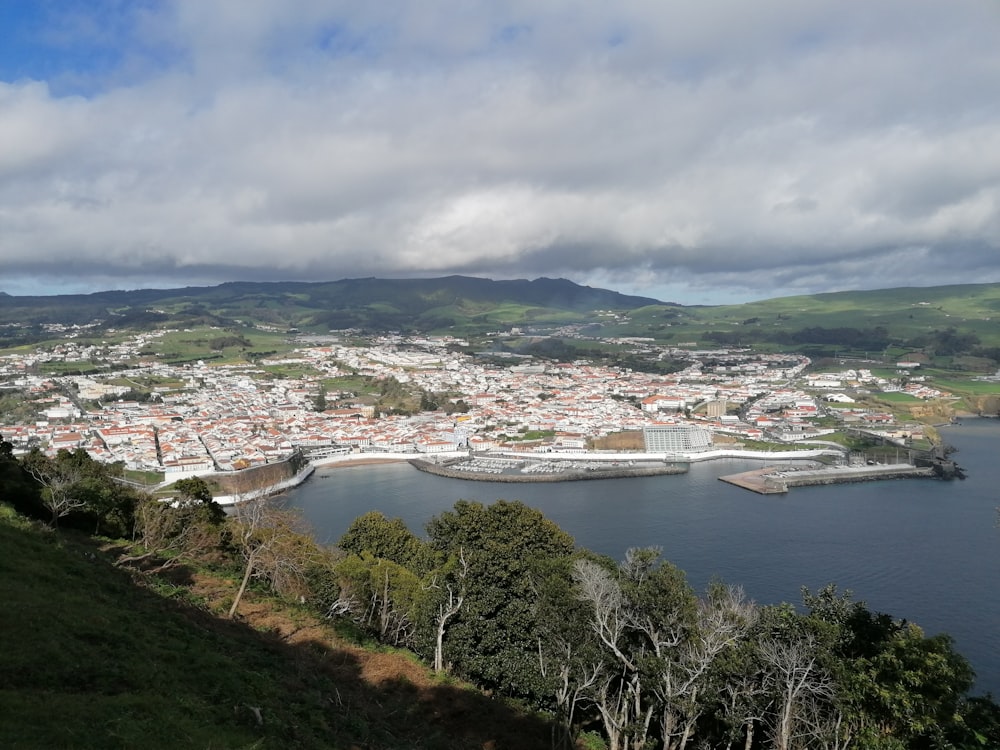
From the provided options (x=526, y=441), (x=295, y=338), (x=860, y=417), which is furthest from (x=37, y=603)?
(x=295, y=338)

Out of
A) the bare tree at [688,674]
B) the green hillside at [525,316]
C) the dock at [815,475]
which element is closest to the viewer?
the bare tree at [688,674]

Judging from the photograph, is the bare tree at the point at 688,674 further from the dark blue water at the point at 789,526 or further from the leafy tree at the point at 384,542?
the leafy tree at the point at 384,542

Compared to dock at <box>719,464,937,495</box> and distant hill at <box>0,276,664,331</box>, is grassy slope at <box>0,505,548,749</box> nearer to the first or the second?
dock at <box>719,464,937,495</box>

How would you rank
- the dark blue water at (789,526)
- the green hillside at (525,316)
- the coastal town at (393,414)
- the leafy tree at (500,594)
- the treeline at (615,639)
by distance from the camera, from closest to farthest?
the treeline at (615,639) < the leafy tree at (500,594) < the dark blue water at (789,526) < the coastal town at (393,414) < the green hillside at (525,316)

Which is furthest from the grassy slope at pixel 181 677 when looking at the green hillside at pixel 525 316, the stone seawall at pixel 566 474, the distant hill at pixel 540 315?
the distant hill at pixel 540 315

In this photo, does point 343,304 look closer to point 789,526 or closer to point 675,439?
point 675,439

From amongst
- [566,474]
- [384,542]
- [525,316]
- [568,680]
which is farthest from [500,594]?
[525,316]
